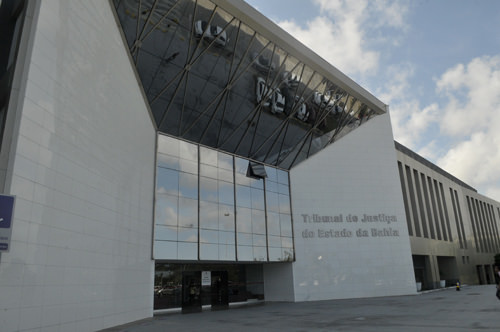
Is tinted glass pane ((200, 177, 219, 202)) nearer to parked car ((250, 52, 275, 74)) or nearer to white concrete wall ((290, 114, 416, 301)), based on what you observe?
white concrete wall ((290, 114, 416, 301))

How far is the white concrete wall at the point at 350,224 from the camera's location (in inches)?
1055

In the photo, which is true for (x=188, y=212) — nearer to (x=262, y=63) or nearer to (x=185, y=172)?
(x=185, y=172)

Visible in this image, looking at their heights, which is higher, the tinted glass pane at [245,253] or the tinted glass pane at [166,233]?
the tinted glass pane at [166,233]

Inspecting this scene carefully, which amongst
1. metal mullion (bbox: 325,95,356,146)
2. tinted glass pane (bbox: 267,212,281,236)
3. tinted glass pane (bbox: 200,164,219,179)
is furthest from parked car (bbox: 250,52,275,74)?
tinted glass pane (bbox: 267,212,281,236)

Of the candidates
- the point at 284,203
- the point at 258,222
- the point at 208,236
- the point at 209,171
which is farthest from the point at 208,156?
the point at 284,203

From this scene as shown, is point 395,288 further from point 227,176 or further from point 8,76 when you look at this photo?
point 8,76

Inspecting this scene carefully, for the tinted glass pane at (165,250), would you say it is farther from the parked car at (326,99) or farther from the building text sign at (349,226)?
the parked car at (326,99)

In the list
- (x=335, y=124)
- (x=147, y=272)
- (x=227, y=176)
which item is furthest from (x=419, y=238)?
(x=147, y=272)

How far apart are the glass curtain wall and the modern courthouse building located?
4.0 inches

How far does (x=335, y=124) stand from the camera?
3055 cm

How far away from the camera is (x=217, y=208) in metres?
22.7

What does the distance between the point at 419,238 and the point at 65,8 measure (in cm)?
3497

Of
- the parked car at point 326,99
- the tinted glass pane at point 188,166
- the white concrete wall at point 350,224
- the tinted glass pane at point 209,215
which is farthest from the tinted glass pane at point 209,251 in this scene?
the parked car at point 326,99

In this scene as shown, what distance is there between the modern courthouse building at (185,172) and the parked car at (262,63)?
147mm
